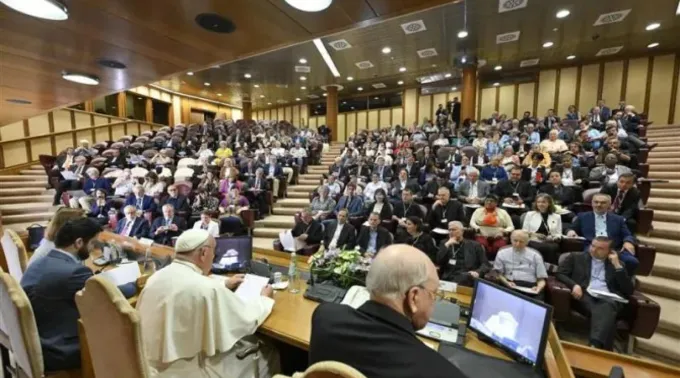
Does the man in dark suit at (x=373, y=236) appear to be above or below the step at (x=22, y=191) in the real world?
below

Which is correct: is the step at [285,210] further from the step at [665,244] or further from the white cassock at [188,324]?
the step at [665,244]

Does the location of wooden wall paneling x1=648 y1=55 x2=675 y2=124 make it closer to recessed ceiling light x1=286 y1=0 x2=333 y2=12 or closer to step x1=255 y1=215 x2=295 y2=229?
step x1=255 y1=215 x2=295 y2=229

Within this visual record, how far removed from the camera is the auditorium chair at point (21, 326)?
1453 mm

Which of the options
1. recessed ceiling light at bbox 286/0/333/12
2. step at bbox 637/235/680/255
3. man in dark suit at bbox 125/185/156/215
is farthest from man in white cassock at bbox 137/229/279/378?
man in dark suit at bbox 125/185/156/215

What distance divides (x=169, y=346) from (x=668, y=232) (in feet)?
17.7

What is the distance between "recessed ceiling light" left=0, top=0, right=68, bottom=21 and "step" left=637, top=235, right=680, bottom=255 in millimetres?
5898

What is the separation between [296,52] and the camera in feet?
28.8

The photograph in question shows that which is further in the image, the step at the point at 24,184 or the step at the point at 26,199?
the step at the point at 24,184

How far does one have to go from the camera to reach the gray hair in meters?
1.00

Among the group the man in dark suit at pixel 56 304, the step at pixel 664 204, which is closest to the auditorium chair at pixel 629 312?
the step at pixel 664 204

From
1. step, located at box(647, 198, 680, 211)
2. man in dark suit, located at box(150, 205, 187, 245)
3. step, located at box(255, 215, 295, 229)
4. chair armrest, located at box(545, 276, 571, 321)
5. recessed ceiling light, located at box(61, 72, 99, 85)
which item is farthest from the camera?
step, located at box(255, 215, 295, 229)

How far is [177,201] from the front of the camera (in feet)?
18.2

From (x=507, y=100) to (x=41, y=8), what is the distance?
1311 cm

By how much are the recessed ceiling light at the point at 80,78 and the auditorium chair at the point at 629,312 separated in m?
4.96
